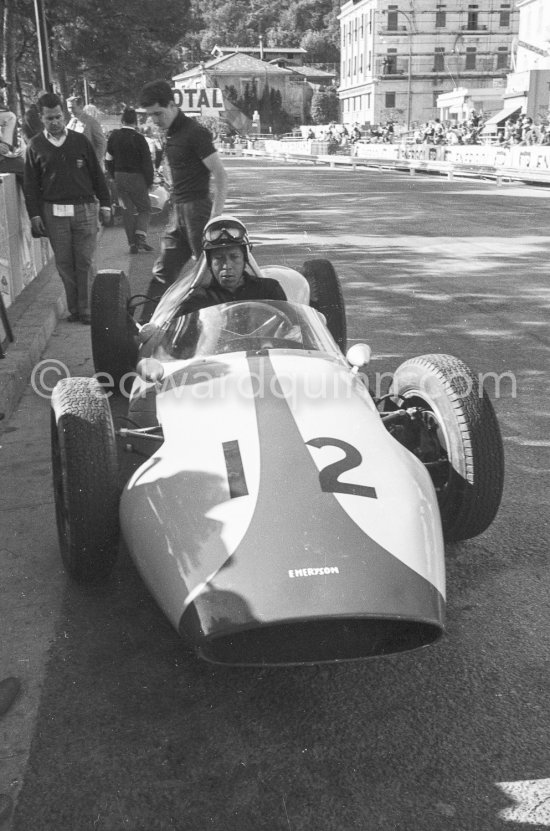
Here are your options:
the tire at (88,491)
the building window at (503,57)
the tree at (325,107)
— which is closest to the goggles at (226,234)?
the tire at (88,491)

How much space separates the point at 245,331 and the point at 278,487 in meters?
1.25

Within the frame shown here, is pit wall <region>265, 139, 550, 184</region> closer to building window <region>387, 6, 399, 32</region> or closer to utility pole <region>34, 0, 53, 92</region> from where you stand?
utility pole <region>34, 0, 53, 92</region>

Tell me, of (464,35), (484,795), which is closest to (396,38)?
(464,35)

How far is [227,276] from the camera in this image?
15.0 feet

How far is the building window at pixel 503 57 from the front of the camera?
9725 centimetres

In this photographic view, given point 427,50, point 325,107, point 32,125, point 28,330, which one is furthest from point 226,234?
point 325,107

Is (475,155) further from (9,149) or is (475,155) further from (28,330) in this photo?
(28,330)

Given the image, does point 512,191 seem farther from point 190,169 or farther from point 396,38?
point 396,38

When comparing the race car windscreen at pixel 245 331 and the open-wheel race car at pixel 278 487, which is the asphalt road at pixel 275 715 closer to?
the open-wheel race car at pixel 278 487

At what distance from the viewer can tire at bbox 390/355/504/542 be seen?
336 cm

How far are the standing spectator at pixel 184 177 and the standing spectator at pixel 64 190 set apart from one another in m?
0.69

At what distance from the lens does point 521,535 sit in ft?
12.4

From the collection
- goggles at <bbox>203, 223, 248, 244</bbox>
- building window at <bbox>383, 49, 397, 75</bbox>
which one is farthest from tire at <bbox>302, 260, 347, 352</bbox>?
building window at <bbox>383, 49, 397, 75</bbox>

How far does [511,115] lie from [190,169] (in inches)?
2359
